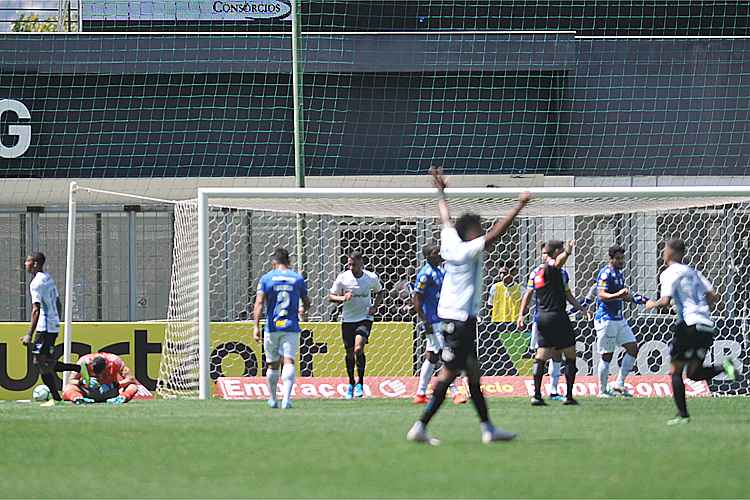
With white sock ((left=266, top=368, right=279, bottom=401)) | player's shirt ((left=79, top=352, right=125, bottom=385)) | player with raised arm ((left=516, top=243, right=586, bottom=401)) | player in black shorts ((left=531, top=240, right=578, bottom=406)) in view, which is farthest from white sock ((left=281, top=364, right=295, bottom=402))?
player with raised arm ((left=516, top=243, right=586, bottom=401))

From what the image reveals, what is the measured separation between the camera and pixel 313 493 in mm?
8188

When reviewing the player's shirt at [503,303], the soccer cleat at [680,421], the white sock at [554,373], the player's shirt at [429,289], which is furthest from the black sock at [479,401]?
the player's shirt at [503,303]

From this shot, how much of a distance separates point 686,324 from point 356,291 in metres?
7.03

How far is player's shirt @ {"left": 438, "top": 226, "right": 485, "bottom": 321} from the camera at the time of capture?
1094 centimetres

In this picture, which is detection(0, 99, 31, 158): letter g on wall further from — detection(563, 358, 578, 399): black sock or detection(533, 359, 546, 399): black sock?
detection(563, 358, 578, 399): black sock

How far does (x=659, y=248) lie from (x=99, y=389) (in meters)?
10.6

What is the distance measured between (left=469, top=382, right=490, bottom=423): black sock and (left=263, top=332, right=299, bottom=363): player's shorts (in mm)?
5606

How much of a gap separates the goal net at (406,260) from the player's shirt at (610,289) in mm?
Result: 1266

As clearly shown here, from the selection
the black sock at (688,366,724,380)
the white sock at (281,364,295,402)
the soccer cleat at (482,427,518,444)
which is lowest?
the soccer cleat at (482,427,518,444)

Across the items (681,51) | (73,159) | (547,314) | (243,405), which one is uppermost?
(681,51)

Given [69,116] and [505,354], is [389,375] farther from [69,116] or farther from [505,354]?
[69,116]

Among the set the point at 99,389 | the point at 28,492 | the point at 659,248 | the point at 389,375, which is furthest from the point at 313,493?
the point at 659,248

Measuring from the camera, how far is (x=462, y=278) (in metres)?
11.0

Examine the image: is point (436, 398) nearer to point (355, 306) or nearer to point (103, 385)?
point (103, 385)
